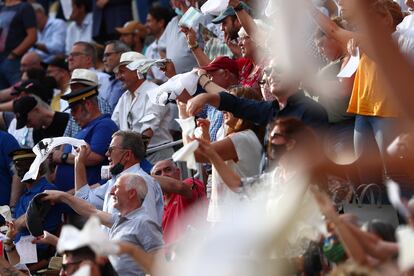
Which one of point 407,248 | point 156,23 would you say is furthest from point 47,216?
point 407,248

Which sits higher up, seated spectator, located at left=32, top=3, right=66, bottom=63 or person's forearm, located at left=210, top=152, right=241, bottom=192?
person's forearm, located at left=210, top=152, right=241, bottom=192

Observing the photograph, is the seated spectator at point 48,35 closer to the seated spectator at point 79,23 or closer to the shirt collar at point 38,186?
the seated spectator at point 79,23

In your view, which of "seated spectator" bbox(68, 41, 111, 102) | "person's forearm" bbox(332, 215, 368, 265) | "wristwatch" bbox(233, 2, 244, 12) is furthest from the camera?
"seated spectator" bbox(68, 41, 111, 102)

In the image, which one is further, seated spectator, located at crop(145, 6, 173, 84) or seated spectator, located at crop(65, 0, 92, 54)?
seated spectator, located at crop(65, 0, 92, 54)

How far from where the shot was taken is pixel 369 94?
30.3ft

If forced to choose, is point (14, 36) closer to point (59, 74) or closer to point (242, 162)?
point (59, 74)

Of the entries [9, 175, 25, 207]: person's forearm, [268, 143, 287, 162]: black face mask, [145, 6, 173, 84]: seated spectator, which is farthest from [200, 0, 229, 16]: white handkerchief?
A: [145, 6, 173, 84]: seated spectator

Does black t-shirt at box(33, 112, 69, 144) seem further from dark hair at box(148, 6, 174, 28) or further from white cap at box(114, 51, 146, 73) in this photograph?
dark hair at box(148, 6, 174, 28)

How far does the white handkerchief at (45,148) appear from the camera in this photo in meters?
11.4

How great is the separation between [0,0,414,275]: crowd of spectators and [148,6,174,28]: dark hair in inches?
0.6

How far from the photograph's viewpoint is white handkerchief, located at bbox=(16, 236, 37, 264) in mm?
11102

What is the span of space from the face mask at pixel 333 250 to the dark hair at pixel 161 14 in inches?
288

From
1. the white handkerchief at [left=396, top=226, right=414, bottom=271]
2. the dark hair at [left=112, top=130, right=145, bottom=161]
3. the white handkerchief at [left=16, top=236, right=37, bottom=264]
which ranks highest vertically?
the white handkerchief at [left=396, top=226, right=414, bottom=271]

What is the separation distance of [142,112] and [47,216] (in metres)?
1.66
